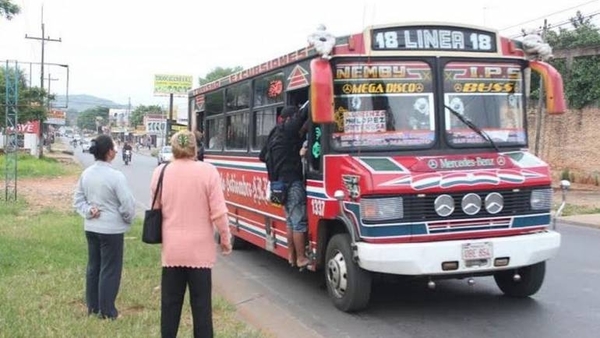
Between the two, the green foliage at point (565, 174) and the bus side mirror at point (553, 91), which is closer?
the bus side mirror at point (553, 91)

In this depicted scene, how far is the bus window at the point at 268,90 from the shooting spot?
827 centimetres

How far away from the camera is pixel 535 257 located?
6660 millimetres

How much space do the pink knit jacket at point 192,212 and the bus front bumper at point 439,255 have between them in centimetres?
181

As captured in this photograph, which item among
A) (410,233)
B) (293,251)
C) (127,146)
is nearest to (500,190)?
(410,233)

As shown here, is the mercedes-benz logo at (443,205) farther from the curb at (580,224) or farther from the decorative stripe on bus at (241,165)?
the curb at (580,224)

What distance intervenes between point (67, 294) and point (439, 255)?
3.58 m

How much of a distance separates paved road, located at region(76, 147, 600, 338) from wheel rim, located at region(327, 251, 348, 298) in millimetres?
230

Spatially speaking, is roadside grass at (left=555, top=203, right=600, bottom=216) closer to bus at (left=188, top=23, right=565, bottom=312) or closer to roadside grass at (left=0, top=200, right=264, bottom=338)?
bus at (left=188, top=23, right=565, bottom=312)

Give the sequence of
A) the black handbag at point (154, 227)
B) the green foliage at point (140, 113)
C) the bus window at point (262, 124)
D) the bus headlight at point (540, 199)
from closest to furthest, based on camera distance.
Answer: the black handbag at point (154, 227) → the bus headlight at point (540, 199) → the bus window at point (262, 124) → the green foliage at point (140, 113)

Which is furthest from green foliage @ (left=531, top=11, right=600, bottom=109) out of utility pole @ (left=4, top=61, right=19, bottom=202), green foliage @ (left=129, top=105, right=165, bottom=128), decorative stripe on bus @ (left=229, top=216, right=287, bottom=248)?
green foliage @ (left=129, top=105, right=165, bottom=128)

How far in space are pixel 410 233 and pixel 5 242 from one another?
21.4 feet

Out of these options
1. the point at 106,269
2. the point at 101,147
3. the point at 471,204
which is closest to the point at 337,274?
the point at 471,204

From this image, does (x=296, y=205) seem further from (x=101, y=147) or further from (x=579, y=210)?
(x=579, y=210)

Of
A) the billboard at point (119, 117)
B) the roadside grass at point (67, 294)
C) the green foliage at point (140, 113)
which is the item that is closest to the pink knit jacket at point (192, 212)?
the roadside grass at point (67, 294)
